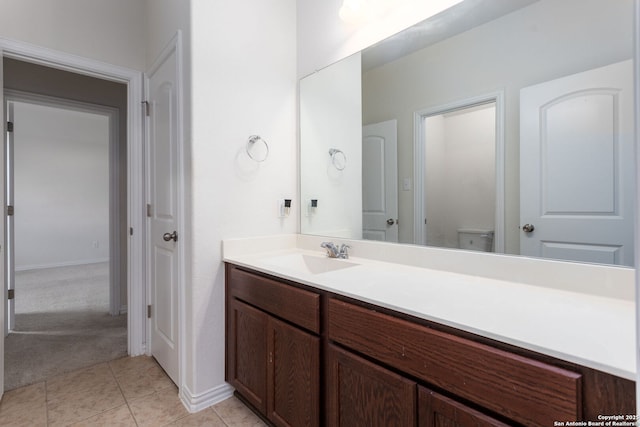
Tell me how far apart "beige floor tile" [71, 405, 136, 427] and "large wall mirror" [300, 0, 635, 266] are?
4.64ft

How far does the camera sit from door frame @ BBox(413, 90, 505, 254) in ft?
4.05

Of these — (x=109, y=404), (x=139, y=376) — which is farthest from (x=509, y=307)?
(x=139, y=376)

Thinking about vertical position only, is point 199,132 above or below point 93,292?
above

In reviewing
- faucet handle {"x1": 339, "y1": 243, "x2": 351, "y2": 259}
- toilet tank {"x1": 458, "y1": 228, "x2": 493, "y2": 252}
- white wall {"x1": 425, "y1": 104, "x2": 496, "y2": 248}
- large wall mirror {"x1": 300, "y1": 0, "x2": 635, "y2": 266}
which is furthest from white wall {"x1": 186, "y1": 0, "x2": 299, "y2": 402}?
toilet tank {"x1": 458, "y1": 228, "x2": 493, "y2": 252}

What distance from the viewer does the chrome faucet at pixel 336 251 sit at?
166cm

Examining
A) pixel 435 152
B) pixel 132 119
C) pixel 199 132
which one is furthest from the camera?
pixel 132 119

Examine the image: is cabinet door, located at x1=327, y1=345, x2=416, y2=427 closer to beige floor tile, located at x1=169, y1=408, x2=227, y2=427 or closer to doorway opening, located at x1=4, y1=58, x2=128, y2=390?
beige floor tile, located at x1=169, y1=408, x2=227, y2=427

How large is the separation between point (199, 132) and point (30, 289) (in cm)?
410

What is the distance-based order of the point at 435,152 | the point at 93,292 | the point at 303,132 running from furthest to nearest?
the point at 93,292
the point at 303,132
the point at 435,152

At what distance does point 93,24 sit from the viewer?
2.03 metres

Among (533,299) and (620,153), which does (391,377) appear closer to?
(533,299)

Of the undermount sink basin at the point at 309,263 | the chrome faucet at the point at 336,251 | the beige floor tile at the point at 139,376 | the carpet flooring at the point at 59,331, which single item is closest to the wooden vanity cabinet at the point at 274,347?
the undermount sink basin at the point at 309,263

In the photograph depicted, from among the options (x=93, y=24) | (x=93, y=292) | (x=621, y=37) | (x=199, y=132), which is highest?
(x=93, y=24)

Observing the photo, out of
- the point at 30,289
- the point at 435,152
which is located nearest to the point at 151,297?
the point at 435,152
